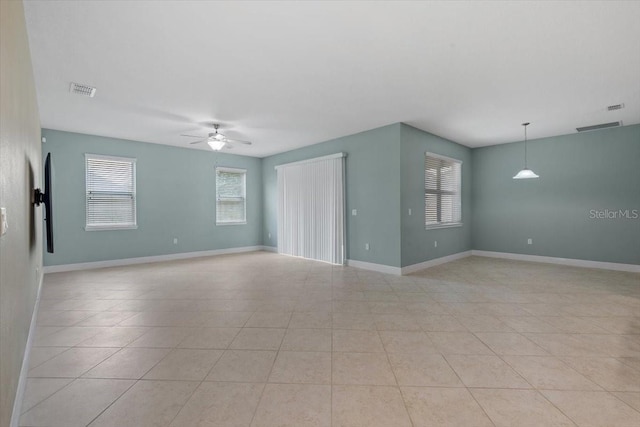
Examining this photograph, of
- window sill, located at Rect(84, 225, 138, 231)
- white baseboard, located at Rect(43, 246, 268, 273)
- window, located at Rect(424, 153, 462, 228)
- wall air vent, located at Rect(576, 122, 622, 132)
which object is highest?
wall air vent, located at Rect(576, 122, 622, 132)

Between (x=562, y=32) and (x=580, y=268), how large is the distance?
17.2 feet

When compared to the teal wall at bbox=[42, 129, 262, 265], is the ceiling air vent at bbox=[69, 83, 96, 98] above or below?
above

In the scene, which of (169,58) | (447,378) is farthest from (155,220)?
(447,378)

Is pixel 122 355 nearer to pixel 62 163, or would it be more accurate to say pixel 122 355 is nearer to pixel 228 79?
pixel 228 79

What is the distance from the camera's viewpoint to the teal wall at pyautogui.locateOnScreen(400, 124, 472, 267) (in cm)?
532

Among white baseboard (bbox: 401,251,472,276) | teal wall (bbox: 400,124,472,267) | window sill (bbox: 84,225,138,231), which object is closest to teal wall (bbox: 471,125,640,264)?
white baseboard (bbox: 401,251,472,276)

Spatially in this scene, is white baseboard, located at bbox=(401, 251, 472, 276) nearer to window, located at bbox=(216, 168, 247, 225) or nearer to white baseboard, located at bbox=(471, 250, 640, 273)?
white baseboard, located at bbox=(471, 250, 640, 273)

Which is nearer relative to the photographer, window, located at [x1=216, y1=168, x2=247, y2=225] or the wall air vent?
the wall air vent

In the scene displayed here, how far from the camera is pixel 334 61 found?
3.03 m

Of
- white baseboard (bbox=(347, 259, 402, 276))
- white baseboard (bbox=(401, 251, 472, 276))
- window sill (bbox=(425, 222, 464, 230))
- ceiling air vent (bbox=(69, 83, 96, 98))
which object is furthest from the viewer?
window sill (bbox=(425, 222, 464, 230))

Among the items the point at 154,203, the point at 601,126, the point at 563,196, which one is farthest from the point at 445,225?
the point at 154,203

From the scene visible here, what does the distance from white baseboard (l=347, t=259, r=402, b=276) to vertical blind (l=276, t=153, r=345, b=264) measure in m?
0.25

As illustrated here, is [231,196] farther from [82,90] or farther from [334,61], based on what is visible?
[334,61]

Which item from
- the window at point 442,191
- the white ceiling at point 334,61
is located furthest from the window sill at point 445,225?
the white ceiling at point 334,61
